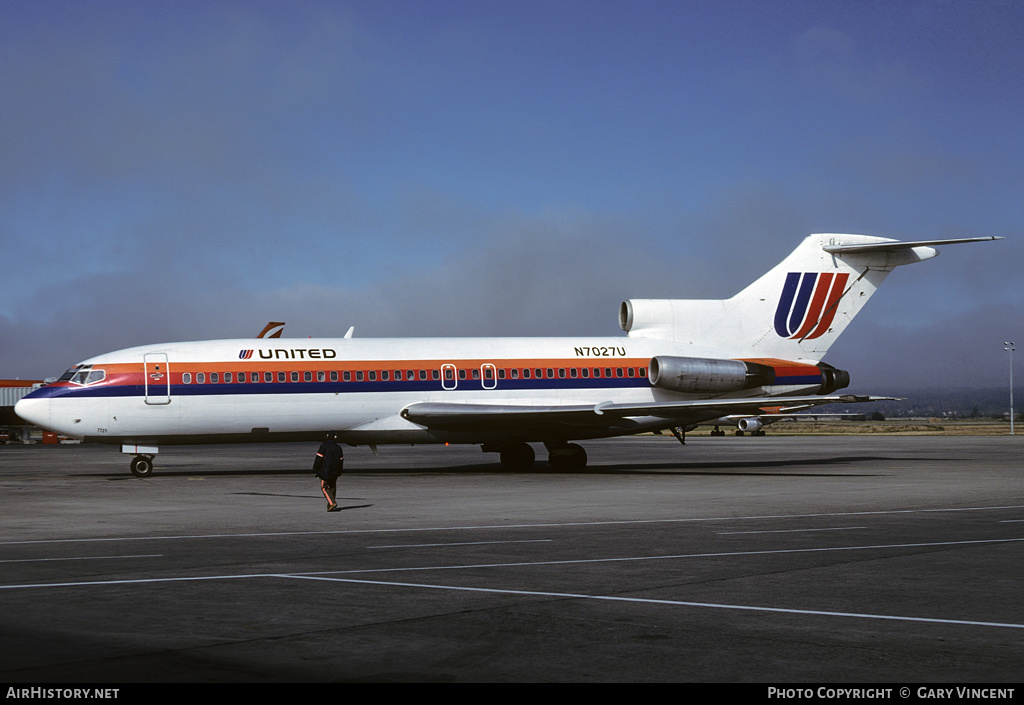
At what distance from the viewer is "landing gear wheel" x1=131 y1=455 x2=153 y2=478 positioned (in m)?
29.4

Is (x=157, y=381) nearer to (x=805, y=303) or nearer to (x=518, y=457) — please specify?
(x=518, y=457)

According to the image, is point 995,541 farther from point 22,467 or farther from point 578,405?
point 22,467

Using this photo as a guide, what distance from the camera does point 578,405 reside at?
3022cm

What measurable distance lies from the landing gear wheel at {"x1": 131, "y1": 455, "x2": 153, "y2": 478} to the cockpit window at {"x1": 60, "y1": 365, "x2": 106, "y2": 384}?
8.52ft

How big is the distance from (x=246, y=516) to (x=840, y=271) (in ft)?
73.3

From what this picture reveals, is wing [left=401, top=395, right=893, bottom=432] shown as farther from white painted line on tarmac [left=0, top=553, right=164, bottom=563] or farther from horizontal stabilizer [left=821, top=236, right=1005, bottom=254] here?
white painted line on tarmac [left=0, top=553, right=164, bottom=563]

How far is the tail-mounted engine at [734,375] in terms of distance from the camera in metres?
31.8

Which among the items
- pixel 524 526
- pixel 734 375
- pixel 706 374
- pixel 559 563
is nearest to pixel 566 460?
pixel 706 374

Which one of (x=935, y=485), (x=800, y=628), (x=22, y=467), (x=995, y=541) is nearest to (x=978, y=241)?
(x=935, y=485)

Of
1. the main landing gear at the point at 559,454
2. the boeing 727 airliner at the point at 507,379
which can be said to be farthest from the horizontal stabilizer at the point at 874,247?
the main landing gear at the point at 559,454

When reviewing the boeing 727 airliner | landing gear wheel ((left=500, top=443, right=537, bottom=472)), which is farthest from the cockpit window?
landing gear wheel ((left=500, top=443, right=537, bottom=472))

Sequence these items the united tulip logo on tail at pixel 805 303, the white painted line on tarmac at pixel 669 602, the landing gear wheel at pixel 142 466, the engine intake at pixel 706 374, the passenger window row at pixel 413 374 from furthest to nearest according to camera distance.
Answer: the united tulip logo on tail at pixel 805 303, the engine intake at pixel 706 374, the landing gear wheel at pixel 142 466, the passenger window row at pixel 413 374, the white painted line on tarmac at pixel 669 602

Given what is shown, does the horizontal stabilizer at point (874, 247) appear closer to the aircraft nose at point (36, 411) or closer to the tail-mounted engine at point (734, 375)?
the tail-mounted engine at point (734, 375)

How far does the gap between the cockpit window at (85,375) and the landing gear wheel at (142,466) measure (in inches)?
102
